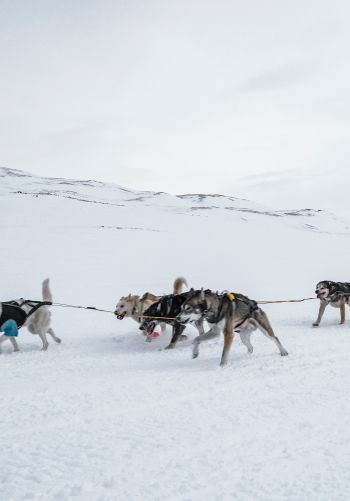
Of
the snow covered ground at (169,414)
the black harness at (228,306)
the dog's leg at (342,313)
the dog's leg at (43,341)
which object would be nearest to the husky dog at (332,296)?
the dog's leg at (342,313)

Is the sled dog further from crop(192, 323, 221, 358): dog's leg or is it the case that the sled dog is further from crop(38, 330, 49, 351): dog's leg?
crop(192, 323, 221, 358): dog's leg

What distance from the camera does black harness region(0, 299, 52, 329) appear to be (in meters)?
6.74

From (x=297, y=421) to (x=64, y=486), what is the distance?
195cm

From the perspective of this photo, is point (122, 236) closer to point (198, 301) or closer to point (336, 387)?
point (198, 301)

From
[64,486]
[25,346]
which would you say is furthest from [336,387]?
[25,346]

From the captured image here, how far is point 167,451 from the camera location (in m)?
3.20

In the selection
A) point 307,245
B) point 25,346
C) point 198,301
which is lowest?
point 25,346

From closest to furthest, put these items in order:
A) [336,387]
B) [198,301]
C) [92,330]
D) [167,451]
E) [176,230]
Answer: [167,451] < [336,387] < [198,301] < [92,330] < [176,230]

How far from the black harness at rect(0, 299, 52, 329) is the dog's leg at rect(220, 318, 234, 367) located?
10.0 feet

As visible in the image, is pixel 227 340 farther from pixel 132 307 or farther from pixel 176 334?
pixel 132 307

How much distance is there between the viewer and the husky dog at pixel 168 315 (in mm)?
7184

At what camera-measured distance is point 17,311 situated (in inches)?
272

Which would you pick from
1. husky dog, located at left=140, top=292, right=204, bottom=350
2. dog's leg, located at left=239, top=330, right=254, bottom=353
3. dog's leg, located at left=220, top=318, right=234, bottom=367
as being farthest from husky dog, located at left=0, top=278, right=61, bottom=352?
dog's leg, located at left=239, top=330, right=254, bottom=353

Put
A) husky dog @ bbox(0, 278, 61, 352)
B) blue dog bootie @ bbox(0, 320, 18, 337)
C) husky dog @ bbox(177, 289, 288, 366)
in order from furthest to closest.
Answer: husky dog @ bbox(0, 278, 61, 352)
blue dog bootie @ bbox(0, 320, 18, 337)
husky dog @ bbox(177, 289, 288, 366)
